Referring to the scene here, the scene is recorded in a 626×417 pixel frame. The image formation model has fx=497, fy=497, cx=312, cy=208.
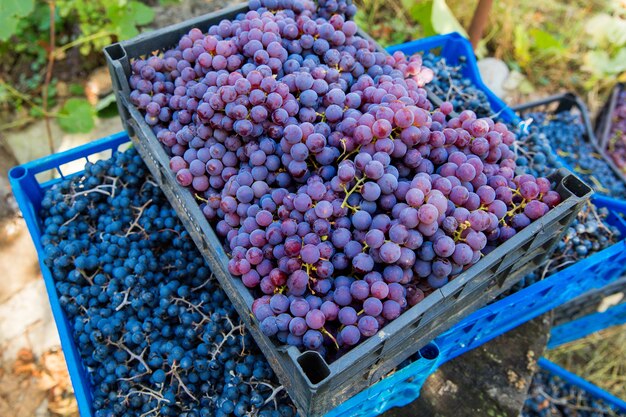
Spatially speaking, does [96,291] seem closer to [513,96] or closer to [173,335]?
[173,335]

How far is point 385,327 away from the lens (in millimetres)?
1178

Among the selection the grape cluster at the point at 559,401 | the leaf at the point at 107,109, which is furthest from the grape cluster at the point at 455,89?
the leaf at the point at 107,109

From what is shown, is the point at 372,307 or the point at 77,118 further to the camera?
the point at 77,118

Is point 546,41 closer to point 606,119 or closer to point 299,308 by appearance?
point 606,119

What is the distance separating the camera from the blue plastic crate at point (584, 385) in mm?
2408

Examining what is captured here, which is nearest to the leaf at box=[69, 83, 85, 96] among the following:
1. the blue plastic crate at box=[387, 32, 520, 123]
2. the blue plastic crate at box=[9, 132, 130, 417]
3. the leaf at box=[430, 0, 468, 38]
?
the blue plastic crate at box=[9, 132, 130, 417]

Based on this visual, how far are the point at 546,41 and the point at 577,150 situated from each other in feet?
4.14

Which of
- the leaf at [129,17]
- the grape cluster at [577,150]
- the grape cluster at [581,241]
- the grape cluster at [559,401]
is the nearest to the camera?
the grape cluster at [581,241]

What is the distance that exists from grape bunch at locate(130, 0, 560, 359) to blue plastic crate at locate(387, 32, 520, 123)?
671mm

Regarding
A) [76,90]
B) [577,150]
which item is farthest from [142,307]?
[577,150]

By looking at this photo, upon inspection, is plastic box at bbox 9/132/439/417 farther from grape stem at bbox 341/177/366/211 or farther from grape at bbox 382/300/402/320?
grape stem at bbox 341/177/366/211

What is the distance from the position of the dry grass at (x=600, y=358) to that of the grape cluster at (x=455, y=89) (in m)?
1.58

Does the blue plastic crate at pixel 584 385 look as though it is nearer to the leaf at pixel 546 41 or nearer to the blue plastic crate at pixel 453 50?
the blue plastic crate at pixel 453 50

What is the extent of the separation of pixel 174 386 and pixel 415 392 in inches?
31.0
